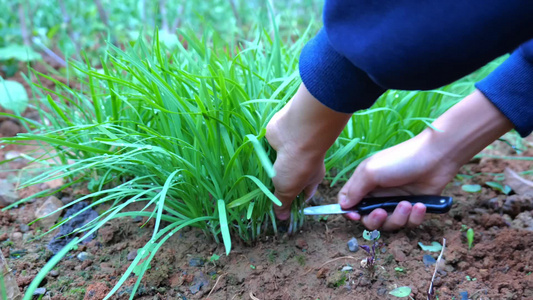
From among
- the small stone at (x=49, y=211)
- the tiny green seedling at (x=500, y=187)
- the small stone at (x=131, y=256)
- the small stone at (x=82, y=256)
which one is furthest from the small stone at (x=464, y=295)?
the small stone at (x=49, y=211)

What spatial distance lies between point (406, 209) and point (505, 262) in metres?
0.29

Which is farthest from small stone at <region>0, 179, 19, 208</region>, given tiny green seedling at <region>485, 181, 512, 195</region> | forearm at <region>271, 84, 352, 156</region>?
tiny green seedling at <region>485, 181, 512, 195</region>

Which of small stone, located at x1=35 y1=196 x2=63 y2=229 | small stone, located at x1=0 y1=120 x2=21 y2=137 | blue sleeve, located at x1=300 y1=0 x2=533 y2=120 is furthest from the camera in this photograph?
small stone, located at x1=0 y1=120 x2=21 y2=137

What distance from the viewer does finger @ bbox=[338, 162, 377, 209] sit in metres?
1.23

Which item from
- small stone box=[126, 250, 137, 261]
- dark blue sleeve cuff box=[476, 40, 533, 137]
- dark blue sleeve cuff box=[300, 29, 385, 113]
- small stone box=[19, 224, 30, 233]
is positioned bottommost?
small stone box=[126, 250, 137, 261]

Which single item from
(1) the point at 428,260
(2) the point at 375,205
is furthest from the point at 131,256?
(1) the point at 428,260

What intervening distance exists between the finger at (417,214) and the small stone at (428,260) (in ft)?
0.29

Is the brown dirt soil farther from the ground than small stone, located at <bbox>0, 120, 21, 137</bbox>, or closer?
closer

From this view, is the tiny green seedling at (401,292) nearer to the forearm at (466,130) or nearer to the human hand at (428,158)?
the human hand at (428,158)

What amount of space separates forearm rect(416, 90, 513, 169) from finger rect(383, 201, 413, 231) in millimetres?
186

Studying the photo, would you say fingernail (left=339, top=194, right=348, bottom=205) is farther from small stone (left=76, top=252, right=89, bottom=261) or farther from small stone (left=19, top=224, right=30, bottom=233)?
small stone (left=19, top=224, right=30, bottom=233)

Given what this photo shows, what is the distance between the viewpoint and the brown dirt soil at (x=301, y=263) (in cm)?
106

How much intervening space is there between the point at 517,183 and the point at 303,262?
0.85 metres

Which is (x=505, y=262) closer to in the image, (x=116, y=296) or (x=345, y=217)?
(x=345, y=217)
